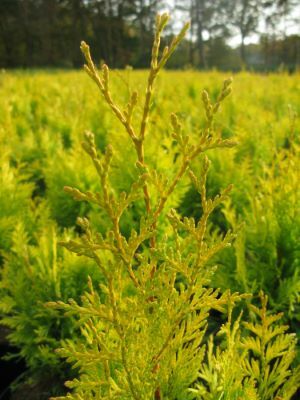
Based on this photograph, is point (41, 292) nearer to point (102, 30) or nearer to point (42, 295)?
point (42, 295)

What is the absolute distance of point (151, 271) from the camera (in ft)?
3.82

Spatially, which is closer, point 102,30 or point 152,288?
point 152,288

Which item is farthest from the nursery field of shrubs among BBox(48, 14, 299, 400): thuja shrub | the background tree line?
the background tree line

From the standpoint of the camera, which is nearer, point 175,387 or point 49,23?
point 175,387

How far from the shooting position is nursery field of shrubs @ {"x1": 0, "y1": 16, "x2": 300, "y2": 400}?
1.04 metres

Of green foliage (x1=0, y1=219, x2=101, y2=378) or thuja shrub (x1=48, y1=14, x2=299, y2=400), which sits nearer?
thuja shrub (x1=48, y1=14, x2=299, y2=400)

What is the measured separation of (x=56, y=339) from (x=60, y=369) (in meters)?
0.16

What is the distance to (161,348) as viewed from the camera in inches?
47.6

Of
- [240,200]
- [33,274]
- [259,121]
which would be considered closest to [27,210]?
[33,274]

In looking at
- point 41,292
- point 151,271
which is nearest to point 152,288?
point 151,271

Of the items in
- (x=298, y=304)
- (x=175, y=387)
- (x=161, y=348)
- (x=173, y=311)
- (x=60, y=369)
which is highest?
(x=173, y=311)

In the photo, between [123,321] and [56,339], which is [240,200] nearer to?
[56,339]

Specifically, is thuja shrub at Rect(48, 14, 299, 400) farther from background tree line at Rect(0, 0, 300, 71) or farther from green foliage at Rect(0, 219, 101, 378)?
background tree line at Rect(0, 0, 300, 71)

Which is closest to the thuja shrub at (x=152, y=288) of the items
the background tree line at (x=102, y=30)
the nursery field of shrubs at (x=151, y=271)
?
the nursery field of shrubs at (x=151, y=271)
